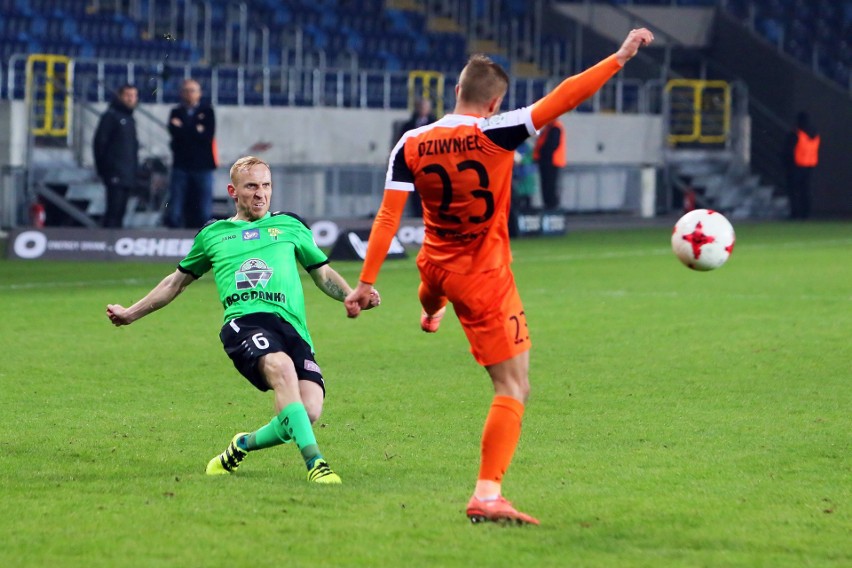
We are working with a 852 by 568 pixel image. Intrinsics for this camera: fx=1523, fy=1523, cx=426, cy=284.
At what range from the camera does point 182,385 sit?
9.55 meters

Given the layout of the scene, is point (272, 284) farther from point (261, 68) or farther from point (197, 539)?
point (261, 68)

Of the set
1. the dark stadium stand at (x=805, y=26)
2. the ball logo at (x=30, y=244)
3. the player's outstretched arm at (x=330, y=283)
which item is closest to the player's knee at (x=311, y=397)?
the player's outstretched arm at (x=330, y=283)

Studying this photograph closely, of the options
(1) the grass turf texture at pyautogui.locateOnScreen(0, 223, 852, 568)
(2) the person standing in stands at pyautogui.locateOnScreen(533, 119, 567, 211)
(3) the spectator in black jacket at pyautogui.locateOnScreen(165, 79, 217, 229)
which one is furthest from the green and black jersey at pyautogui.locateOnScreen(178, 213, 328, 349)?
(2) the person standing in stands at pyautogui.locateOnScreen(533, 119, 567, 211)

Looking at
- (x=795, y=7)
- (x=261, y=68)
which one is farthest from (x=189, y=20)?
(x=795, y=7)

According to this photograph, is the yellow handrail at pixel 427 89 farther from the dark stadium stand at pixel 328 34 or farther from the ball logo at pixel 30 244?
the ball logo at pixel 30 244

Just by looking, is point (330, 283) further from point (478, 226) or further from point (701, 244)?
point (701, 244)

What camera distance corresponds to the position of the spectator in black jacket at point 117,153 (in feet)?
66.8

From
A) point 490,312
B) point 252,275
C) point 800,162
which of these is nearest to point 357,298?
point 490,312

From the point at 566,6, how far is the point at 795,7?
5.56 metres

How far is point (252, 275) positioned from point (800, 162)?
84.8 feet

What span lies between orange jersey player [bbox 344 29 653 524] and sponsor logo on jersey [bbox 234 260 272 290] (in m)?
0.90

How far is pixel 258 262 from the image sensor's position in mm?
6816

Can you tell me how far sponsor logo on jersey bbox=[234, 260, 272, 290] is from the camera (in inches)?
267

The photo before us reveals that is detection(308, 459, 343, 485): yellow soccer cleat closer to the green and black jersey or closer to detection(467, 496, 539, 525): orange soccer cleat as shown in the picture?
the green and black jersey
